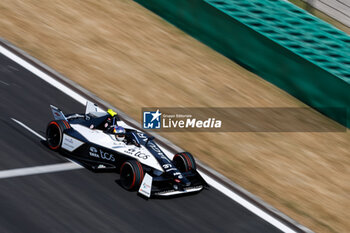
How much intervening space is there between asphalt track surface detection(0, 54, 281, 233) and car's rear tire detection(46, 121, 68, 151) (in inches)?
5.9

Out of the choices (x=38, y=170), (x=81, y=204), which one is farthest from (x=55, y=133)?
(x=81, y=204)

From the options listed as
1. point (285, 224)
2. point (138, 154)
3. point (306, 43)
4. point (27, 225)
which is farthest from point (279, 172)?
point (27, 225)

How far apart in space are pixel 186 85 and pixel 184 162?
4.56 m

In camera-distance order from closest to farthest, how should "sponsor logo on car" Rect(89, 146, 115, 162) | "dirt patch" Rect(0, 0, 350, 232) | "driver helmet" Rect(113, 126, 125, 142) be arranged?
"sponsor logo on car" Rect(89, 146, 115, 162) → "driver helmet" Rect(113, 126, 125, 142) → "dirt patch" Rect(0, 0, 350, 232)

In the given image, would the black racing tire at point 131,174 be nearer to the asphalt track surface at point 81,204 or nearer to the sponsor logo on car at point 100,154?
the asphalt track surface at point 81,204

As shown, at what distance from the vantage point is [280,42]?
16281mm

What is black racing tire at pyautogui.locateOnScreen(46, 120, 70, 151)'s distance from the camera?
1158 cm

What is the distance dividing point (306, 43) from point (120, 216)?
337 inches

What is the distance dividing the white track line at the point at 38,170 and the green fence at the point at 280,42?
7197 millimetres

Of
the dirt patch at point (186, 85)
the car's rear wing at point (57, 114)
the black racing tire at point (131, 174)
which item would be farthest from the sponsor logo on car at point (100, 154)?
the dirt patch at point (186, 85)

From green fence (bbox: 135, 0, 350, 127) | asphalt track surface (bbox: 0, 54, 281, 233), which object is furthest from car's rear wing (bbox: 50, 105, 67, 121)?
green fence (bbox: 135, 0, 350, 127)

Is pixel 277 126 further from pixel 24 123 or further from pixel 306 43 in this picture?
pixel 24 123

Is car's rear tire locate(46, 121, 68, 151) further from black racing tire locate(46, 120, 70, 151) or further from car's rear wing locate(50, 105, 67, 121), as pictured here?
car's rear wing locate(50, 105, 67, 121)

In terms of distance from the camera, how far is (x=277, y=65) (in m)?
16.5
